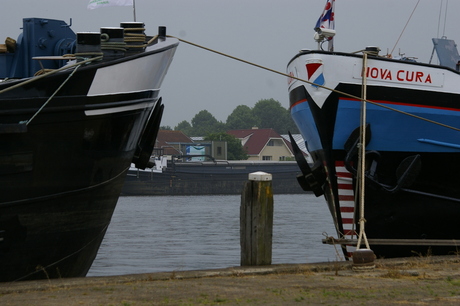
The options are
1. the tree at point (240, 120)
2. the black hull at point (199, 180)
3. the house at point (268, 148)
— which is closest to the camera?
the black hull at point (199, 180)

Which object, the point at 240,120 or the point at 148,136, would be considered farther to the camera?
the point at 240,120

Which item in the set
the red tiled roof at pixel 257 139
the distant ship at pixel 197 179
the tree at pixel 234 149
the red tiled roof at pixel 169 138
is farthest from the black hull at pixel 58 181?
the red tiled roof at pixel 257 139

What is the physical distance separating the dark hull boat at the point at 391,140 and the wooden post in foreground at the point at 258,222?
6.95ft

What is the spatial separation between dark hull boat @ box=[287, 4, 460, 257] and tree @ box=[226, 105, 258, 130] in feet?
538

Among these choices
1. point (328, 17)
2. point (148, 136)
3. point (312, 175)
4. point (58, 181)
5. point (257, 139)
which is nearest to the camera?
point (58, 181)

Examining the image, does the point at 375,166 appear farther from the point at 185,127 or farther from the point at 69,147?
the point at 185,127

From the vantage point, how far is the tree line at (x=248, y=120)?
176875 mm

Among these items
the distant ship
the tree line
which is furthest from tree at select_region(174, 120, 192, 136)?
the distant ship

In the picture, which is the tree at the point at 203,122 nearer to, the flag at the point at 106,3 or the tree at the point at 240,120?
the tree at the point at 240,120

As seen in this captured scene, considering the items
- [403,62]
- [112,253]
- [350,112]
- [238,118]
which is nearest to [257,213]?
[350,112]

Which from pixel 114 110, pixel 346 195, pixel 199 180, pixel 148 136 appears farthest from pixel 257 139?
pixel 114 110

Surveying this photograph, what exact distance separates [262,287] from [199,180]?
71.6 metres

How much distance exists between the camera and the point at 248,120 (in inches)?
6988

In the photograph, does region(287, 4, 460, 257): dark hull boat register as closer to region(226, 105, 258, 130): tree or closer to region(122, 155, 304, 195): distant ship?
region(122, 155, 304, 195): distant ship
